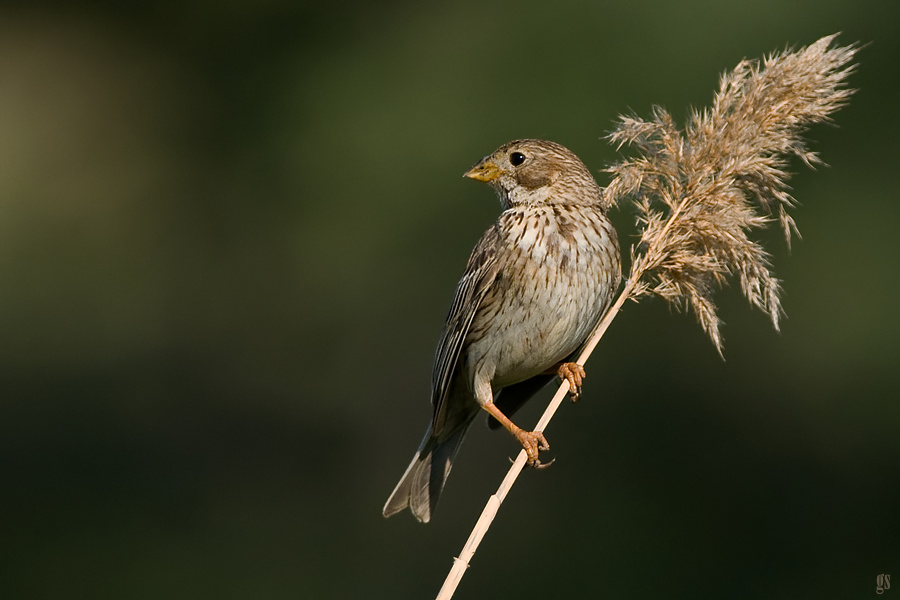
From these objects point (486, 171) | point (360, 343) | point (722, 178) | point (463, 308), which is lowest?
point (360, 343)

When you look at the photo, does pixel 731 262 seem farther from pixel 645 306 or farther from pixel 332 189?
pixel 332 189

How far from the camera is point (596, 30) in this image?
29.3 feet

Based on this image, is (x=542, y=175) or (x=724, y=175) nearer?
(x=724, y=175)

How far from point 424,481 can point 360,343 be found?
5.38m

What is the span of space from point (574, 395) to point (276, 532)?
441 centimetres

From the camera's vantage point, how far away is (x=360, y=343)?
9711mm

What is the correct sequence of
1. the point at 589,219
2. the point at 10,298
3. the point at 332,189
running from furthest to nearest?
1. the point at 10,298
2. the point at 332,189
3. the point at 589,219

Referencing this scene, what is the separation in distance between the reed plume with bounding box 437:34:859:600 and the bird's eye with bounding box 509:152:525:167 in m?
0.53

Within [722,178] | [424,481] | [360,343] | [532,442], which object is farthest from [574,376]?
[360,343]

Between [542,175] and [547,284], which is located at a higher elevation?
[542,175]

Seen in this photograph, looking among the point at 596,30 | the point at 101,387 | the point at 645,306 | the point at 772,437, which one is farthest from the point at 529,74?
the point at 101,387

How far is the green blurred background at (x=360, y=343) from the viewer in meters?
7.60

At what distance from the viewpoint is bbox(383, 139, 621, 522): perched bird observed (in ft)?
13.3

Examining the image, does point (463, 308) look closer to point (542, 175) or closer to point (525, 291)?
point (525, 291)
